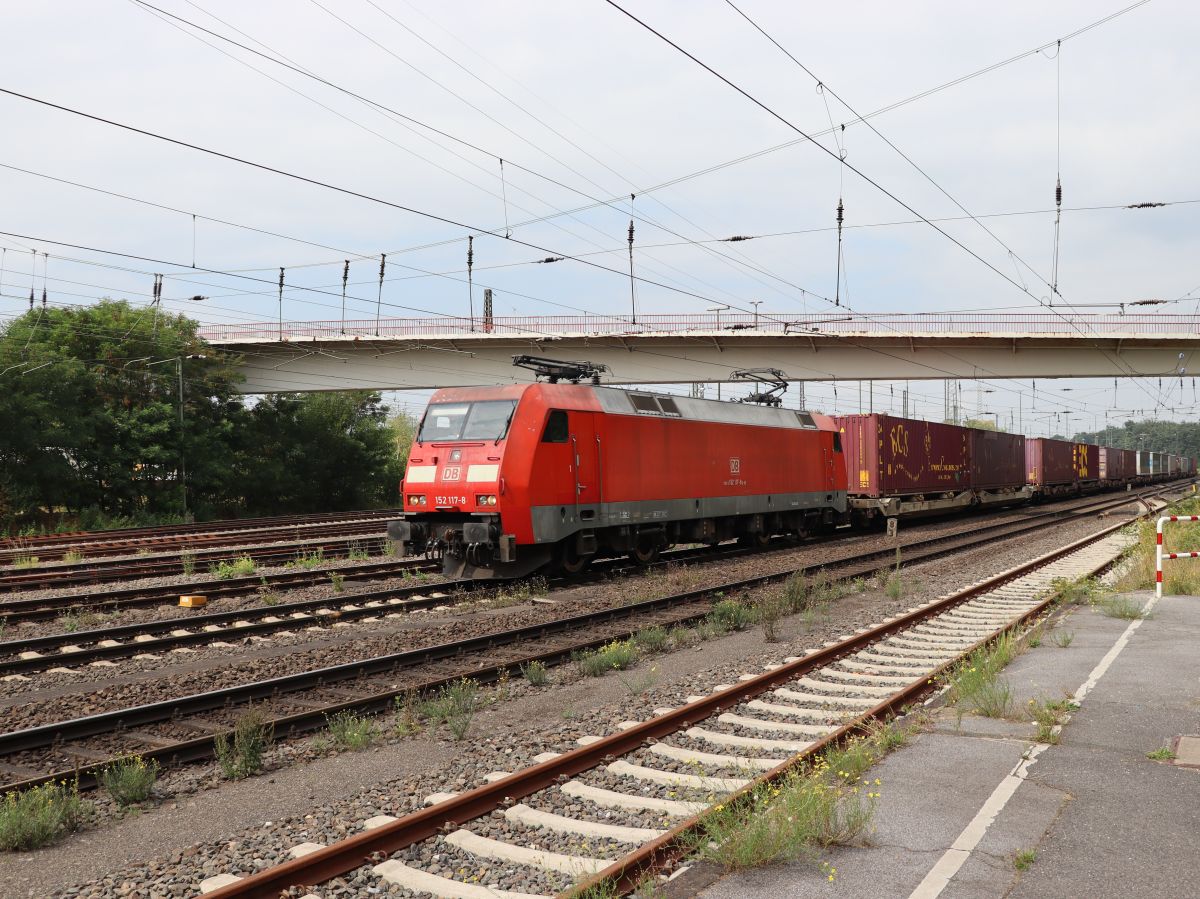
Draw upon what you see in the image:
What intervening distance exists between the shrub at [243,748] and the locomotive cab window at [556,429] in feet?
27.8

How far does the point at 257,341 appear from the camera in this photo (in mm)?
41312

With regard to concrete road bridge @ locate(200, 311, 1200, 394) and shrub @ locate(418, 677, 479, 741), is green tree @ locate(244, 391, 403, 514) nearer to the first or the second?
concrete road bridge @ locate(200, 311, 1200, 394)

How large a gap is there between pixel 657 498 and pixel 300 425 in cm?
3402

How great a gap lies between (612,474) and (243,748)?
34.7ft

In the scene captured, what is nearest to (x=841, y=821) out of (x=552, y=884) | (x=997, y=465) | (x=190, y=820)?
(x=552, y=884)

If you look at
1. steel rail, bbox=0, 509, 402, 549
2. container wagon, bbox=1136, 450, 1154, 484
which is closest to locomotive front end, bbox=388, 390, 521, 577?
steel rail, bbox=0, 509, 402, 549

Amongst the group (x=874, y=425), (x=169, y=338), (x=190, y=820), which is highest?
(x=169, y=338)

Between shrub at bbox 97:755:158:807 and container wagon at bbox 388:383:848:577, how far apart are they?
8.31 m

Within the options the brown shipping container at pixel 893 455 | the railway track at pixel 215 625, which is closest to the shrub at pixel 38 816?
the railway track at pixel 215 625

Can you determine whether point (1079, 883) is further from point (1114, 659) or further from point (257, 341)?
point (257, 341)

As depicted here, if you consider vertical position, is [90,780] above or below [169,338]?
below

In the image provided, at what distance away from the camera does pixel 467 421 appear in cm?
1588

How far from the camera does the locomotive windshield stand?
1539 centimetres

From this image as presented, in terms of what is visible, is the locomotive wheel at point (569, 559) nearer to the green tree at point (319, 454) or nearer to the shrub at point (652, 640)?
the shrub at point (652, 640)
